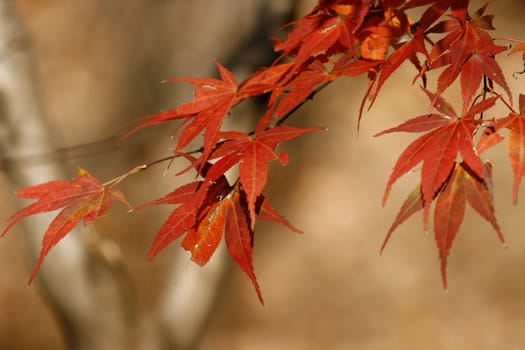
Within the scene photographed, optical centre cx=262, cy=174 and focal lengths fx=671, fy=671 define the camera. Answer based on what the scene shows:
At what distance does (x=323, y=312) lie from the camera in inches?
112

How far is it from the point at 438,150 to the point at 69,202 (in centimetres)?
39

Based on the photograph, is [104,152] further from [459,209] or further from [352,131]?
[459,209]

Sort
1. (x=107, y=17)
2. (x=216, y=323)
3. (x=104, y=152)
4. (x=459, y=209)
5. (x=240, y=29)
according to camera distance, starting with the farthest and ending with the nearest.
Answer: (x=107, y=17)
(x=104, y=152)
(x=216, y=323)
(x=240, y=29)
(x=459, y=209)

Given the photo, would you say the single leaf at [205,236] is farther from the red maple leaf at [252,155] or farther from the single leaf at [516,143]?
the single leaf at [516,143]

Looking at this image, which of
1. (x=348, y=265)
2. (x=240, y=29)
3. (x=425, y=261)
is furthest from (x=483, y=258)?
(x=240, y=29)

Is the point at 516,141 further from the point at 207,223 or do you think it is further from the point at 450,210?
the point at 207,223

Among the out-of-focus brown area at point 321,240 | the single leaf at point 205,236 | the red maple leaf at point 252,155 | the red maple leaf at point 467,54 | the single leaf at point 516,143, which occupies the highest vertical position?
the red maple leaf at point 467,54

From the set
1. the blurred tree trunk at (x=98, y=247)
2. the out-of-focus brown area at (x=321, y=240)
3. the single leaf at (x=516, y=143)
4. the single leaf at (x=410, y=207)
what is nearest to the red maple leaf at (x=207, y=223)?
the single leaf at (x=410, y=207)

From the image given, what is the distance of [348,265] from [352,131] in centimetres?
68

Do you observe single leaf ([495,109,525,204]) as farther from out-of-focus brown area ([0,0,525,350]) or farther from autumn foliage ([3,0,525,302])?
out-of-focus brown area ([0,0,525,350])

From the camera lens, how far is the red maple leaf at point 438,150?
0.59m

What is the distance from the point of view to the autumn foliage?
604 millimetres

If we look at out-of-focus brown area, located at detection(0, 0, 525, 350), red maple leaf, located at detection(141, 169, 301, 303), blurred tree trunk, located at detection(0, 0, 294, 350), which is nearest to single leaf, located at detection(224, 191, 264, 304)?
red maple leaf, located at detection(141, 169, 301, 303)

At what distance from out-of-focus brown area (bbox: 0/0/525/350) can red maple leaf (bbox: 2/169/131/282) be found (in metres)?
1.74
